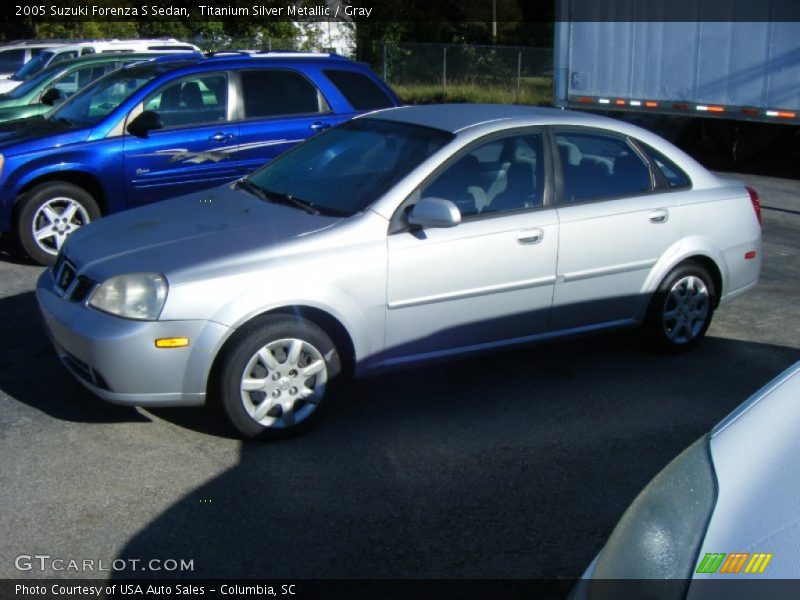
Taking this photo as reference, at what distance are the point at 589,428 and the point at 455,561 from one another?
1616 millimetres

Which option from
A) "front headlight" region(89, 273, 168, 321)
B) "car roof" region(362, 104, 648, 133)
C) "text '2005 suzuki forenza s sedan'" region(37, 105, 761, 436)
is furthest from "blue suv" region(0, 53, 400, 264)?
"front headlight" region(89, 273, 168, 321)

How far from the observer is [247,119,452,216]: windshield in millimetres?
5355

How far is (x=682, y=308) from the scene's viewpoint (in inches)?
246

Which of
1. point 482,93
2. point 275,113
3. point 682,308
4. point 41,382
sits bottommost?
point 482,93

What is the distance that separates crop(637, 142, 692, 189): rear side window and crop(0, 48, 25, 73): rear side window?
17.1m

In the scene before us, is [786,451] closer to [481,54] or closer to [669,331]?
[669,331]

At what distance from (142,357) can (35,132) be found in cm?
487

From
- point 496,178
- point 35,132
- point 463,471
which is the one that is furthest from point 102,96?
point 463,471

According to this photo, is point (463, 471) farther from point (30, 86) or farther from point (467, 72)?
point (467, 72)

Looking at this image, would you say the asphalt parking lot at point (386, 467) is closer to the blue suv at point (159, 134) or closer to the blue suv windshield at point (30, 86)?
the blue suv at point (159, 134)

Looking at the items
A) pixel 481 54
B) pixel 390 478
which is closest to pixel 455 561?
pixel 390 478

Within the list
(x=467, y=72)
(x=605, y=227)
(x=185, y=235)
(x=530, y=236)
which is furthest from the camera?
(x=467, y=72)

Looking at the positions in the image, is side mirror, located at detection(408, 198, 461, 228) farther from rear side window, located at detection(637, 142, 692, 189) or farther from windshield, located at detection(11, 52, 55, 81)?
windshield, located at detection(11, 52, 55, 81)
